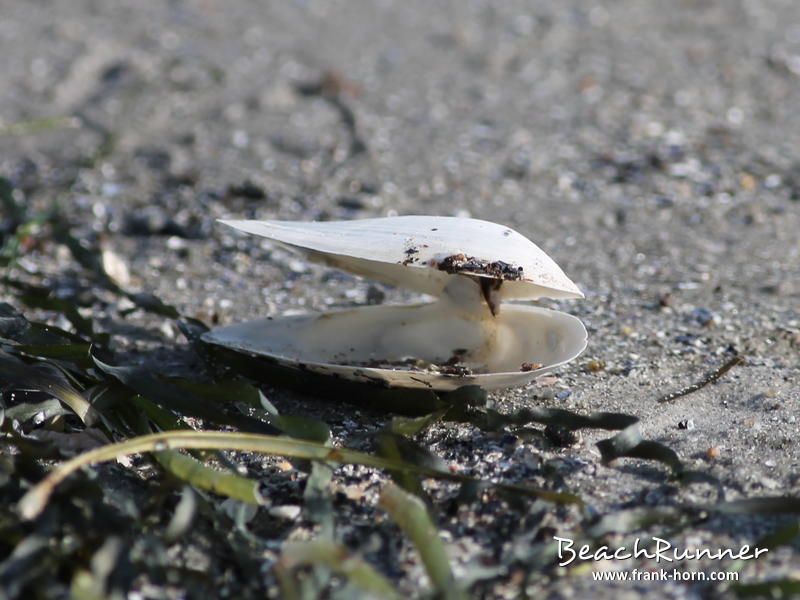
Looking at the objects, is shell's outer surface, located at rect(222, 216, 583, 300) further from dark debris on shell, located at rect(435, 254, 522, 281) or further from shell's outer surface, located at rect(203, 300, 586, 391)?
shell's outer surface, located at rect(203, 300, 586, 391)

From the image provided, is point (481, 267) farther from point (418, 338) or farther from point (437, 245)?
point (418, 338)

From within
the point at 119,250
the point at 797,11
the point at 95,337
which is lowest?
the point at 119,250

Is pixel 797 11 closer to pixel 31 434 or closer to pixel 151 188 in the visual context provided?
pixel 151 188

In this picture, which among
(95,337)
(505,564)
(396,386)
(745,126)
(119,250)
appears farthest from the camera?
(745,126)

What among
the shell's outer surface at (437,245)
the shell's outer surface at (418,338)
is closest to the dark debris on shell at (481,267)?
the shell's outer surface at (437,245)

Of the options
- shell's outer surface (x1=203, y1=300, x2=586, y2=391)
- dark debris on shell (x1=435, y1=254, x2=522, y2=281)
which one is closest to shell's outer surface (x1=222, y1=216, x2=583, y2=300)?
dark debris on shell (x1=435, y1=254, x2=522, y2=281)

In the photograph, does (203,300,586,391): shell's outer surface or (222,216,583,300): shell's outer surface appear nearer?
(222,216,583,300): shell's outer surface

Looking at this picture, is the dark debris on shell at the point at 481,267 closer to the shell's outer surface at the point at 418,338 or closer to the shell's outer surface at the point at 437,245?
the shell's outer surface at the point at 437,245

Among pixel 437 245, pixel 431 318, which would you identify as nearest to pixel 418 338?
pixel 431 318

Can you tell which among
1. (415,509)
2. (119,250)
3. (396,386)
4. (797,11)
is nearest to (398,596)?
(415,509)
